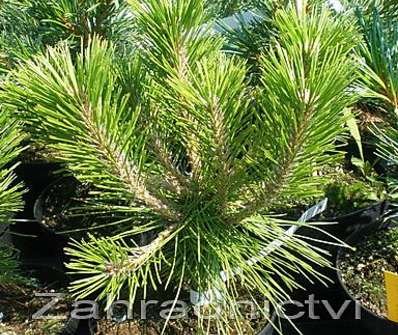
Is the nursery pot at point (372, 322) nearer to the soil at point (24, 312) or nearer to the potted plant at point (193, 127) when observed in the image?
the potted plant at point (193, 127)

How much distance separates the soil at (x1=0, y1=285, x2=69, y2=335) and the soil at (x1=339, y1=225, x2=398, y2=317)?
1.51 feet

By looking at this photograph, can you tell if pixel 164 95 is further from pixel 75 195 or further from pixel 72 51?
pixel 75 195

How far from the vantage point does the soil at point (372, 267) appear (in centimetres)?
97

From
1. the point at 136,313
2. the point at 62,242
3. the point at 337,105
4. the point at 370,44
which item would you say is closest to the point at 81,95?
the point at 337,105

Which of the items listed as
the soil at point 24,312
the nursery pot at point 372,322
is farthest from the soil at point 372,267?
the soil at point 24,312

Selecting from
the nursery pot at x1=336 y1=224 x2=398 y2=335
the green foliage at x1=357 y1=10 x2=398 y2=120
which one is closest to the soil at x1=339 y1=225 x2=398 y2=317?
the nursery pot at x1=336 y1=224 x2=398 y2=335

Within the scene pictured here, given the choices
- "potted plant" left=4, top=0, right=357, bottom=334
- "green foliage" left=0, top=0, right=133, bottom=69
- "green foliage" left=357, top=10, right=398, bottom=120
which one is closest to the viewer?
"potted plant" left=4, top=0, right=357, bottom=334

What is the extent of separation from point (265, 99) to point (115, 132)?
132 mm

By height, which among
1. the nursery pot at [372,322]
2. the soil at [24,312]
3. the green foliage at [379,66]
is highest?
the green foliage at [379,66]

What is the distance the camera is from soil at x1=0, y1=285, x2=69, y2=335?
956 mm

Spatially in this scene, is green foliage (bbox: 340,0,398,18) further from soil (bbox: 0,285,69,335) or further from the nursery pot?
soil (bbox: 0,285,69,335)

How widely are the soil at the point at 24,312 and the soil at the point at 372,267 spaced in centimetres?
46

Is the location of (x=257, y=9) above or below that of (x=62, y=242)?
above

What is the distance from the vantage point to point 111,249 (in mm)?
567
